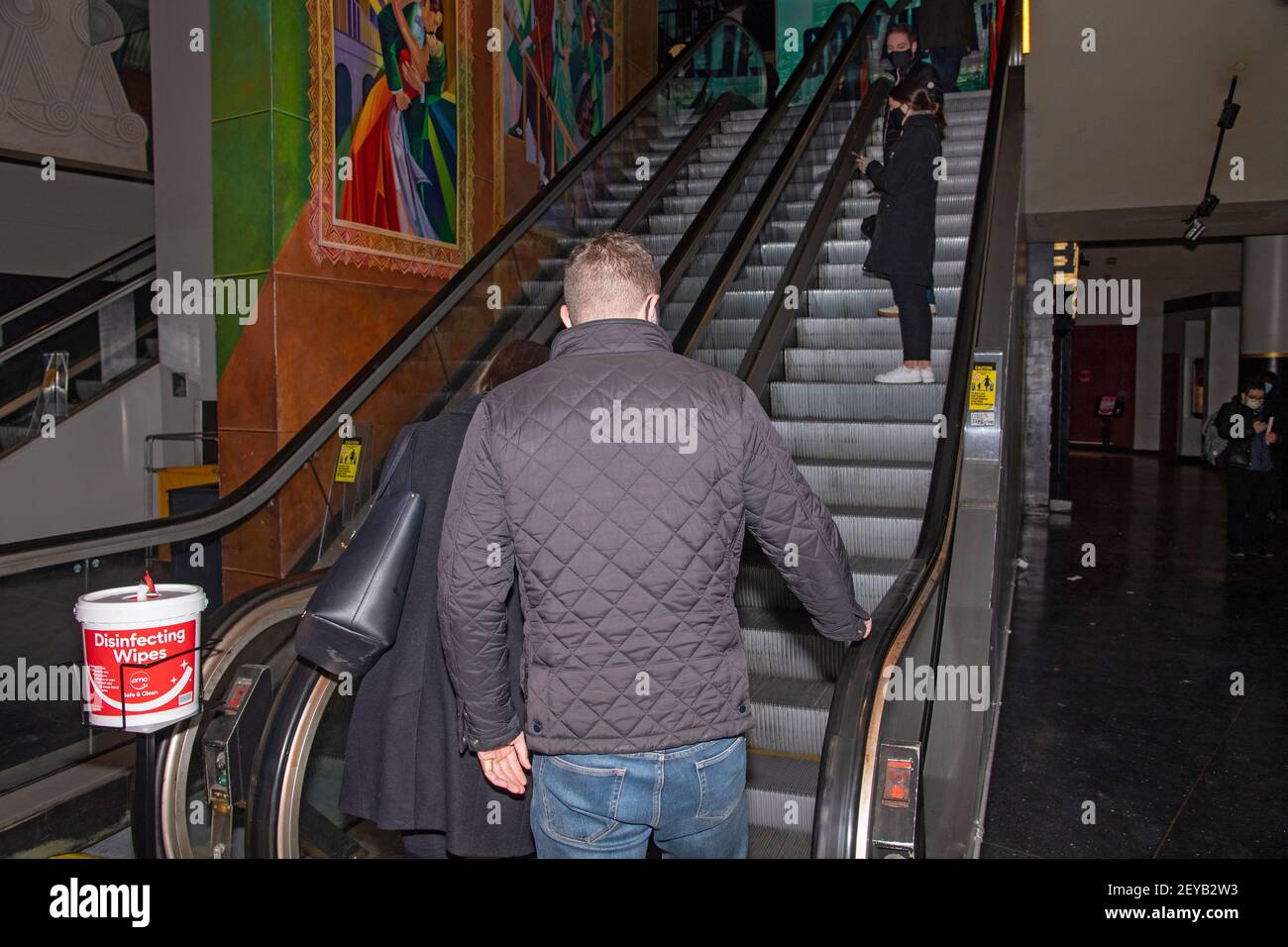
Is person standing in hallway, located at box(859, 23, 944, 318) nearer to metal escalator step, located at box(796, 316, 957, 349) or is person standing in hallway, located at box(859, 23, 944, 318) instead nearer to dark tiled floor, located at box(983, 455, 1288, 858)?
metal escalator step, located at box(796, 316, 957, 349)

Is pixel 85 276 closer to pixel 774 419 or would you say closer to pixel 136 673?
pixel 774 419

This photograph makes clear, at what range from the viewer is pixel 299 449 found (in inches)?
169

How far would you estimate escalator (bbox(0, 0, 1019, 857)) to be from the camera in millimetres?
2629

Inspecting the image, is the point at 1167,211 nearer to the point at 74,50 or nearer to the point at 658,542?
the point at 658,542

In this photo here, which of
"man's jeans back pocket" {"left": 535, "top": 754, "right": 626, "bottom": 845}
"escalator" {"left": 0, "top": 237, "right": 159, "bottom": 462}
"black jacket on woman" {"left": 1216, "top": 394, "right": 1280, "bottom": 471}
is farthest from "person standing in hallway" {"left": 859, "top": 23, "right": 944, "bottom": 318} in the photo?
"escalator" {"left": 0, "top": 237, "right": 159, "bottom": 462}

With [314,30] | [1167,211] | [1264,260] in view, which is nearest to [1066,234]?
[1167,211]

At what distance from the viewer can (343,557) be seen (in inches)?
81.0

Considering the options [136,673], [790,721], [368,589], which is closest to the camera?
[368,589]

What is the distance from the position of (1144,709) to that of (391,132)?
603cm

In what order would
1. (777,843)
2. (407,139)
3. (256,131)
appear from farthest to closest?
(407,139)
(256,131)
(777,843)

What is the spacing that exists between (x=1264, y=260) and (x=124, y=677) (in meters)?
13.6

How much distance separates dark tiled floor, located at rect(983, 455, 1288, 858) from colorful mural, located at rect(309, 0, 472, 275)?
5064 mm

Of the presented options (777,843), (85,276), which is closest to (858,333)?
(777,843)

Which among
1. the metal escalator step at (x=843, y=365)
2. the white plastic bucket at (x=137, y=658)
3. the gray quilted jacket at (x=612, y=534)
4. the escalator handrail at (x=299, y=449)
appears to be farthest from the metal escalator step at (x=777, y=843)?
the metal escalator step at (x=843, y=365)
